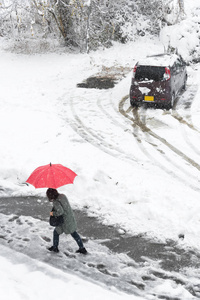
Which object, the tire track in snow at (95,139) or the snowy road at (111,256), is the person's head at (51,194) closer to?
the snowy road at (111,256)

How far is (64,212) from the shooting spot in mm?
5059

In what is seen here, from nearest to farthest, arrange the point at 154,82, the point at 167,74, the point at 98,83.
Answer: the point at 154,82
the point at 167,74
the point at 98,83

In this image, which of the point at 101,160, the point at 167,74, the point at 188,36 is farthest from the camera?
the point at 188,36

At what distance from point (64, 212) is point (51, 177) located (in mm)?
691

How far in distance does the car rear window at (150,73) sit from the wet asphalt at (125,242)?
696 centimetres

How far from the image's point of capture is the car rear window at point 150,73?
39.5 ft

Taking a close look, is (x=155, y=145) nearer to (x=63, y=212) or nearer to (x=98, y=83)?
(x=63, y=212)

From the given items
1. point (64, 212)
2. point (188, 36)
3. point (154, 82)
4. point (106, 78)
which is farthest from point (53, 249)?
point (188, 36)

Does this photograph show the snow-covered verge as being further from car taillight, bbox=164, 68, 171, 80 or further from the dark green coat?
the dark green coat

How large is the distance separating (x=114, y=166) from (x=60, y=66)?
47.4 feet

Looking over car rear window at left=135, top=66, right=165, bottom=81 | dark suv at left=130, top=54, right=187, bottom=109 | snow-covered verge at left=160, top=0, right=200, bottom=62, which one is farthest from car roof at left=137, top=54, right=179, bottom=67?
snow-covered verge at left=160, top=0, right=200, bottom=62

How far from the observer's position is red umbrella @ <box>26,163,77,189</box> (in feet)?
15.2

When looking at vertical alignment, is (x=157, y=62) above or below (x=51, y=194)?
above

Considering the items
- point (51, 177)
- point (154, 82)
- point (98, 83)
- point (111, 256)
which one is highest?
point (154, 82)
